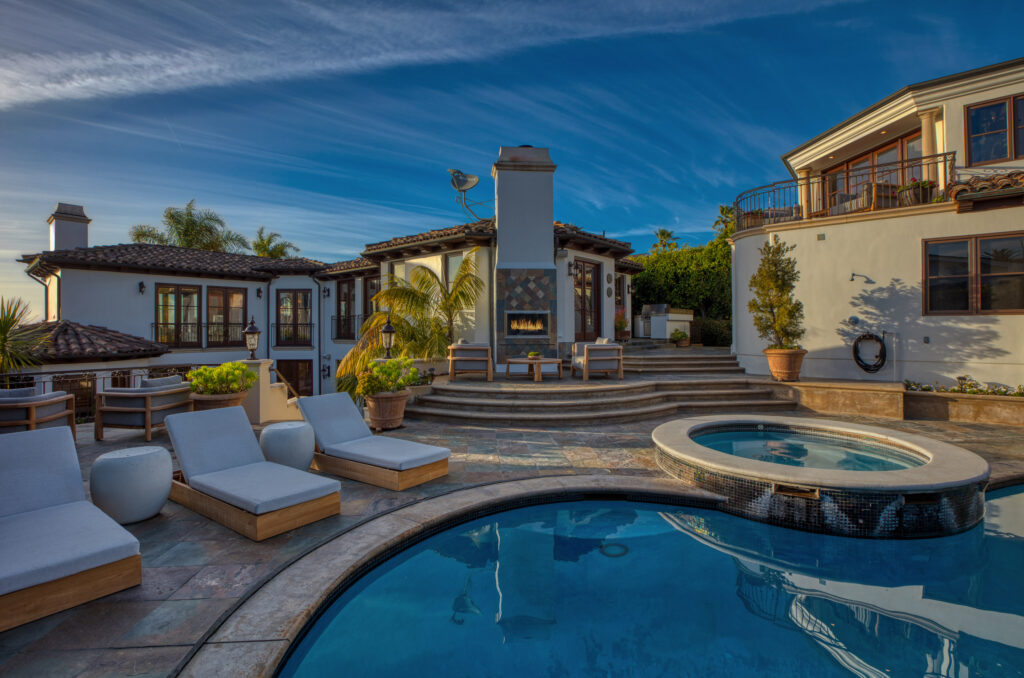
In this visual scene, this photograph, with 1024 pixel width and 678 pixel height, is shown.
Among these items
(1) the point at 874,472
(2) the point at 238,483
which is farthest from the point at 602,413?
(2) the point at 238,483

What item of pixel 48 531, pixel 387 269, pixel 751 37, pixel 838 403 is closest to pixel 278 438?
pixel 48 531

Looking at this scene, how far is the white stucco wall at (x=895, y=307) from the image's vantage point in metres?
8.96

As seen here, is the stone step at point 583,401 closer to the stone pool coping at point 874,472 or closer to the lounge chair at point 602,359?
the lounge chair at point 602,359

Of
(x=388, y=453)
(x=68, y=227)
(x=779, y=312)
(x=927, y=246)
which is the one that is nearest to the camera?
(x=388, y=453)

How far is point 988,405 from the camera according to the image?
820cm

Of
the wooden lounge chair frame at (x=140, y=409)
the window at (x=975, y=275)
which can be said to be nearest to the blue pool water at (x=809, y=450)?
the window at (x=975, y=275)

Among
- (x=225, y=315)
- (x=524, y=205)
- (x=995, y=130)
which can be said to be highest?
(x=995, y=130)

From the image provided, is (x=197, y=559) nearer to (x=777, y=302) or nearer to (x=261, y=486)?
(x=261, y=486)

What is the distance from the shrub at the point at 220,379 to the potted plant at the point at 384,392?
6.12ft

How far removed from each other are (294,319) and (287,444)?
16585 millimetres

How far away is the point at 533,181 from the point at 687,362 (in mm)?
6401

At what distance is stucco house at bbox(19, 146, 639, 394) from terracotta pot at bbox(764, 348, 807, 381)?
16.9 ft

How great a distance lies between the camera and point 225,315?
1905 cm

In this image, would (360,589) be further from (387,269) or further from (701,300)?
(701,300)
